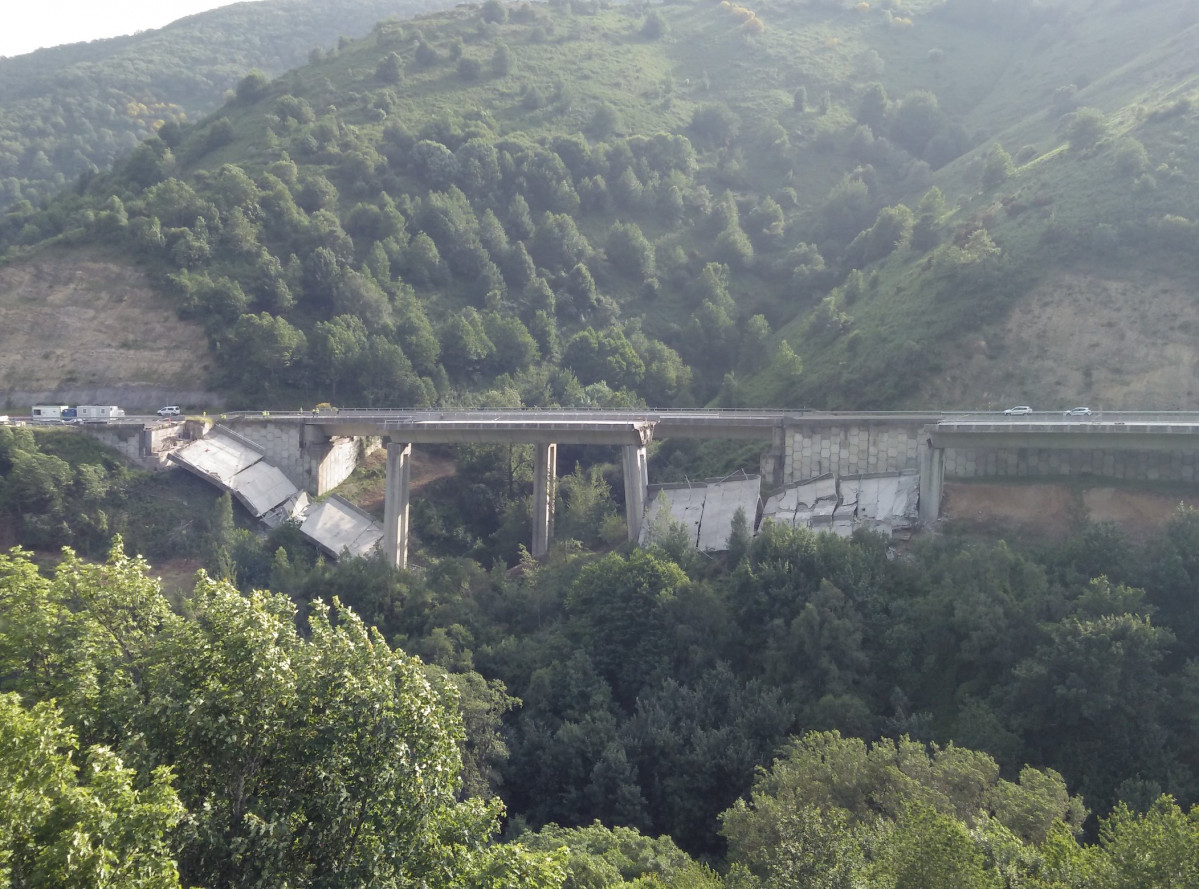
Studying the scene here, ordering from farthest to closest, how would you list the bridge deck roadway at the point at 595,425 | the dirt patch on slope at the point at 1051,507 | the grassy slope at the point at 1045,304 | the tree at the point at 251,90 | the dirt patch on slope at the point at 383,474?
the tree at the point at 251,90 → the dirt patch on slope at the point at 383,474 → the grassy slope at the point at 1045,304 → the bridge deck roadway at the point at 595,425 → the dirt patch on slope at the point at 1051,507

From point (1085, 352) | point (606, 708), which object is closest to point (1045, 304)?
point (1085, 352)

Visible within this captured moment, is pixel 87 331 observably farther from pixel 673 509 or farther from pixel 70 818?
pixel 70 818

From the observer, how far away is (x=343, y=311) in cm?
9256

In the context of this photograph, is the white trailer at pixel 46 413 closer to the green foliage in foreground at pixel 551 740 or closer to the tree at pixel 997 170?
the green foliage in foreground at pixel 551 740

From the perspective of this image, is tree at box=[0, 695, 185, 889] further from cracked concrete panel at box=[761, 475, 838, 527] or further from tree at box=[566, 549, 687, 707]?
cracked concrete panel at box=[761, 475, 838, 527]

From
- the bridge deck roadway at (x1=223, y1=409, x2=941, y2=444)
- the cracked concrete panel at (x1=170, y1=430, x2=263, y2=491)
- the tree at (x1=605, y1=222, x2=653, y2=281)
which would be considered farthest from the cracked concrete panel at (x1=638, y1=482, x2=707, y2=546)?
the tree at (x1=605, y1=222, x2=653, y2=281)

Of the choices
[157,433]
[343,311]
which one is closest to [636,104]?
[343,311]

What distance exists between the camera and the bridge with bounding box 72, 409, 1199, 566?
191ft

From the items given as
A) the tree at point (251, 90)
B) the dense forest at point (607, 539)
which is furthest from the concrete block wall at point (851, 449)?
the tree at point (251, 90)

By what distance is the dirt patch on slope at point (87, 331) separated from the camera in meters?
81.9

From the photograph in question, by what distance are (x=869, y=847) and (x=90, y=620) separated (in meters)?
22.4

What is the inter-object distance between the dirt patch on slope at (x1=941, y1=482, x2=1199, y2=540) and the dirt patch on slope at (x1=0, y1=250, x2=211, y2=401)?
59044 millimetres

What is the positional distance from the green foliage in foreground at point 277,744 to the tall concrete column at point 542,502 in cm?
5038

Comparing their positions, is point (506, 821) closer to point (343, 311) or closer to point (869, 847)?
point (869, 847)
